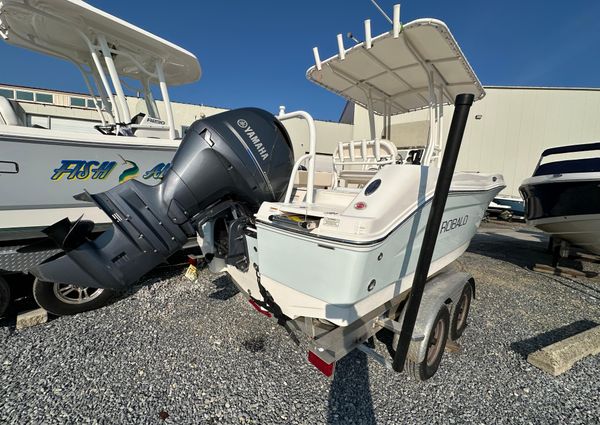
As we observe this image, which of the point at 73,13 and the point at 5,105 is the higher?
the point at 73,13

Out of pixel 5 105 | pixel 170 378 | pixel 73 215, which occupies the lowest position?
pixel 170 378

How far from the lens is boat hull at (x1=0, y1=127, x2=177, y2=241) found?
2.70 m

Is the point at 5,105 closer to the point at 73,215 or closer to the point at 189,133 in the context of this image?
the point at 73,215

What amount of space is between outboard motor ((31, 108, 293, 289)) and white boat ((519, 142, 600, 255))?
438cm

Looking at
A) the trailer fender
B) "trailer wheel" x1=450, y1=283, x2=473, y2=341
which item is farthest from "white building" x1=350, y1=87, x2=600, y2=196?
the trailer fender

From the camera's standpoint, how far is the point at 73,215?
3.13m

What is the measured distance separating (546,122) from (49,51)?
1753 cm

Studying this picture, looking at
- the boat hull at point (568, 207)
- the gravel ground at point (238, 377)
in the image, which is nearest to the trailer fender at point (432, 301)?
the gravel ground at point (238, 377)

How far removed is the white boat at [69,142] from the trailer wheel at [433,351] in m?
3.37

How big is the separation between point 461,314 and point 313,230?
2109mm

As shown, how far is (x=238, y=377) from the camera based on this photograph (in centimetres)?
214

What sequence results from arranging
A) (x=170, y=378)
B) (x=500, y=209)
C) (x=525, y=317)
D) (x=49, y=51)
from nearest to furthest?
1. (x=170, y=378)
2. (x=525, y=317)
3. (x=49, y=51)
4. (x=500, y=209)

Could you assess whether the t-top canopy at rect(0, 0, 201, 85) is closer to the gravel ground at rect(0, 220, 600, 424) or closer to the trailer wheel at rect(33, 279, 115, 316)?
the trailer wheel at rect(33, 279, 115, 316)

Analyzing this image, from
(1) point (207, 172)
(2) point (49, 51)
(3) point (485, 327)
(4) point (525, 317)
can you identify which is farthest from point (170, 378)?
(2) point (49, 51)
